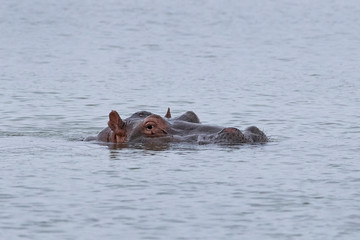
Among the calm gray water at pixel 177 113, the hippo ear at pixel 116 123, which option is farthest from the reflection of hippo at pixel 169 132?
the calm gray water at pixel 177 113

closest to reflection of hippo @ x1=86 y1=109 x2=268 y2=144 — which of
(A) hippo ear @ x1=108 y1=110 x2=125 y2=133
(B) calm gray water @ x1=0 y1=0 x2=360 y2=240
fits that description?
(A) hippo ear @ x1=108 y1=110 x2=125 y2=133

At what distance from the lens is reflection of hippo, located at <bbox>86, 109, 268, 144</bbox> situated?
46.7 feet

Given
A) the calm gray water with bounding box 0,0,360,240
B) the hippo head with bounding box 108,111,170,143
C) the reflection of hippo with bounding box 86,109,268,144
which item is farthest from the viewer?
the hippo head with bounding box 108,111,170,143

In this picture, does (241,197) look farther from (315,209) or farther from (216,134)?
(216,134)

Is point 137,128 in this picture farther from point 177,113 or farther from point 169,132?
point 177,113

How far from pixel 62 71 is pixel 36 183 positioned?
12.9 m

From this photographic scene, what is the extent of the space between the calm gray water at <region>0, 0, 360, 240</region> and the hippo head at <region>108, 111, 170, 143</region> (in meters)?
0.28

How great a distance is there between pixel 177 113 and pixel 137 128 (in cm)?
378

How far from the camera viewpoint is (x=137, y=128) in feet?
49.1

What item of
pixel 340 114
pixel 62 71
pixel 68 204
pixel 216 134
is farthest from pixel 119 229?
pixel 62 71

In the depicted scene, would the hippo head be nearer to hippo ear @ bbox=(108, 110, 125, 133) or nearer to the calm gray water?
hippo ear @ bbox=(108, 110, 125, 133)

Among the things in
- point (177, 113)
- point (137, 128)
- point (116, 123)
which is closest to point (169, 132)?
point (137, 128)

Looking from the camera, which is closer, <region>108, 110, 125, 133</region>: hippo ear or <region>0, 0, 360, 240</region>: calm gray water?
<region>0, 0, 360, 240</region>: calm gray water

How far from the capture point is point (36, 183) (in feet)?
39.5
